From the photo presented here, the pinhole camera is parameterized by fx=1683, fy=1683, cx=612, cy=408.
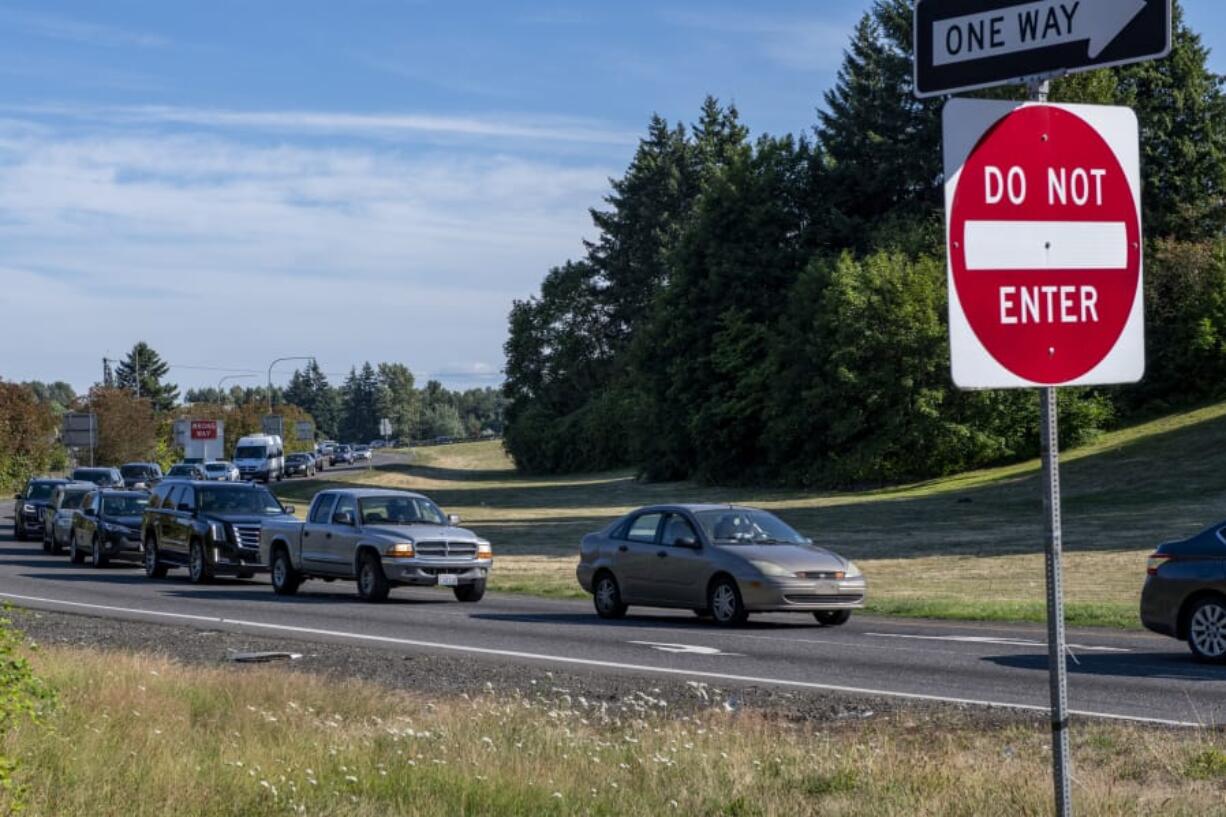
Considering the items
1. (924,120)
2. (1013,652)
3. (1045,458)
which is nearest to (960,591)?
(1013,652)

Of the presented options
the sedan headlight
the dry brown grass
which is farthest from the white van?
the dry brown grass

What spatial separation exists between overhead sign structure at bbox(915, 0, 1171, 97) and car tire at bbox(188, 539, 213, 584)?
27.7 m

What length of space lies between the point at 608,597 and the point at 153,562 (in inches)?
528

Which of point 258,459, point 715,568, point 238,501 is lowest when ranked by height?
point 715,568

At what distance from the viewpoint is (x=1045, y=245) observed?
5.13m

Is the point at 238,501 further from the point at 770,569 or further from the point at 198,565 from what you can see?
the point at 770,569

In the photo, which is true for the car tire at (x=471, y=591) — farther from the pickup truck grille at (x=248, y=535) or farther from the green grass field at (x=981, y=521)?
the pickup truck grille at (x=248, y=535)

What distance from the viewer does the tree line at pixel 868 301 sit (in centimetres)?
6384

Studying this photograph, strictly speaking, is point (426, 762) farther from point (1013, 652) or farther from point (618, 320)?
point (618, 320)

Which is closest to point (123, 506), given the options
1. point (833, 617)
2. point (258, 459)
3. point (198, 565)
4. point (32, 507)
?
point (198, 565)

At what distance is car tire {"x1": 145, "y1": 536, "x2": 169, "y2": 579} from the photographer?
110 ft

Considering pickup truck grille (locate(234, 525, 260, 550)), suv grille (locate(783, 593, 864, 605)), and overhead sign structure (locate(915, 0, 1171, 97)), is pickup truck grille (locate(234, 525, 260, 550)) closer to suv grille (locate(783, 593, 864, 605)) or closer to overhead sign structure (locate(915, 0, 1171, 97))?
suv grille (locate(783, 593, 864, 605))

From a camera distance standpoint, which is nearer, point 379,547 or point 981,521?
point 379,547

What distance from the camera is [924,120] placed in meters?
74.3
